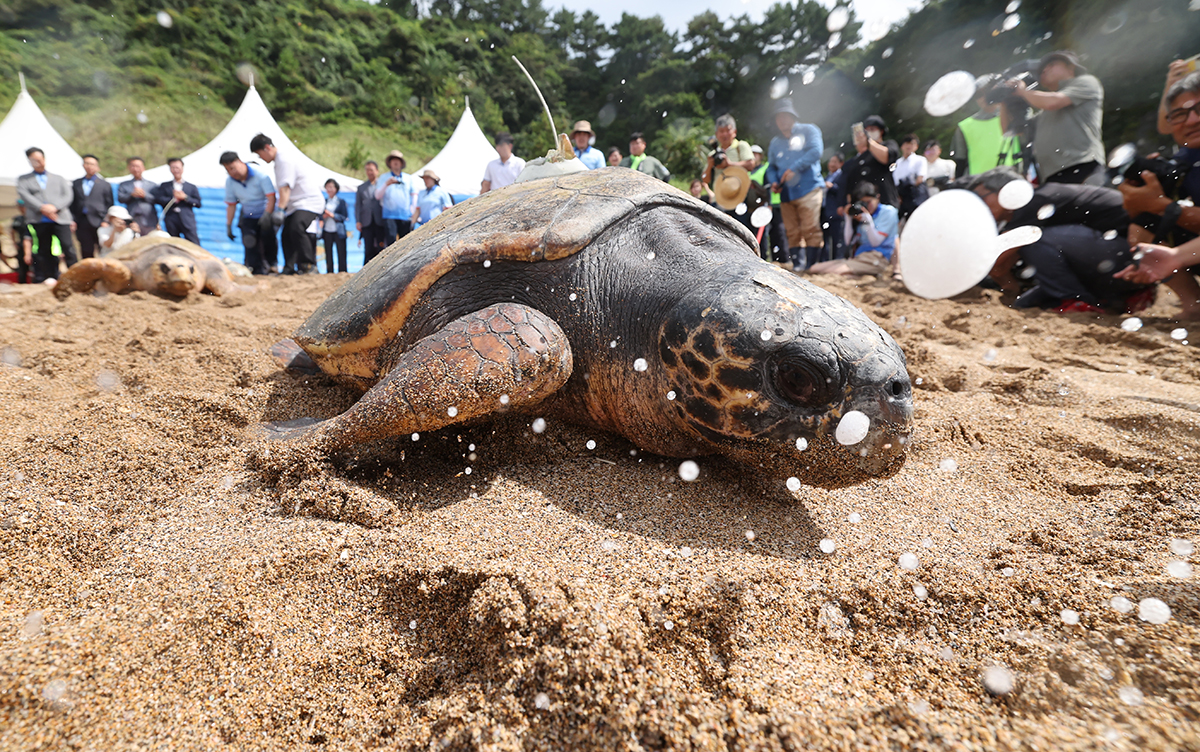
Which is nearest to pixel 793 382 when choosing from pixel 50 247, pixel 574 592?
pixel 574 592

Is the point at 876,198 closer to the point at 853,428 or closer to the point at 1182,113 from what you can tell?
the point at 1182,113

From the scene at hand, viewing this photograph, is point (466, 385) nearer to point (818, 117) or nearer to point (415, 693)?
point (415, 693)

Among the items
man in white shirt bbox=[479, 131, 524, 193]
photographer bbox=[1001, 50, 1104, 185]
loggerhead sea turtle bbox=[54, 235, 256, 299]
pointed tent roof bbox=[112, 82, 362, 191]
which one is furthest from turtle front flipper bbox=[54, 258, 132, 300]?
photographer bbox=[1001, 50, 1104, 185]

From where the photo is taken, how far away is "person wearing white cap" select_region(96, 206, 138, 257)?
294 inches

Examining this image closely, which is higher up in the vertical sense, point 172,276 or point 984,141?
point 984,141

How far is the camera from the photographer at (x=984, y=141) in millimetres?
5605

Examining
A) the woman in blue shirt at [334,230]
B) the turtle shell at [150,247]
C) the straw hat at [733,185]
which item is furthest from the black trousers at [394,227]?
the straw hat at [733,185]

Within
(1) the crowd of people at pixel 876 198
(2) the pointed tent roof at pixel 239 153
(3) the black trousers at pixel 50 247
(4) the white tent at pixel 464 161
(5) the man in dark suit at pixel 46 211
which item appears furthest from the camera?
(4) the white tent at pixel 464 161

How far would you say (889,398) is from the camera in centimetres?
131

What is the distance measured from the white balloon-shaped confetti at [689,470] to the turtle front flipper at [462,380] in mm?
465

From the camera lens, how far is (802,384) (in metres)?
1.36

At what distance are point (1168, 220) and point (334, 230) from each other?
9.15 meters

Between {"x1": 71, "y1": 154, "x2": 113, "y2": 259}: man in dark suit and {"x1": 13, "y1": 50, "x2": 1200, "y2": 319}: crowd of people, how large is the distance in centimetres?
2

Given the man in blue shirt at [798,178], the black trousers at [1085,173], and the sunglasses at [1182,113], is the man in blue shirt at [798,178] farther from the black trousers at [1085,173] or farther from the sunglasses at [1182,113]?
the sunglasses at [1182,113]
